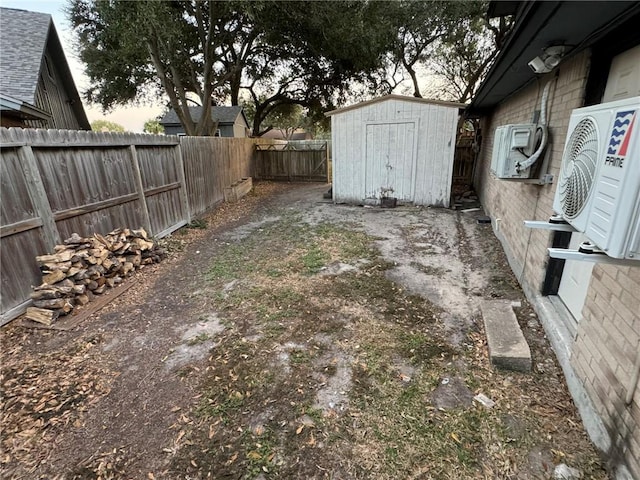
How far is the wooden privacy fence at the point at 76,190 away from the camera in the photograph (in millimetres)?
3115

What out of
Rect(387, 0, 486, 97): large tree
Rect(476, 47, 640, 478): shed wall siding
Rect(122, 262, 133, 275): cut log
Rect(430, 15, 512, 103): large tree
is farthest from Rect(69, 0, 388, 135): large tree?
Rect(476, 47, 640, 478): shed wall siding

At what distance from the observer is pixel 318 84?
15.9 metres

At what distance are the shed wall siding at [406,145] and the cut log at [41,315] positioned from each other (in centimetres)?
683

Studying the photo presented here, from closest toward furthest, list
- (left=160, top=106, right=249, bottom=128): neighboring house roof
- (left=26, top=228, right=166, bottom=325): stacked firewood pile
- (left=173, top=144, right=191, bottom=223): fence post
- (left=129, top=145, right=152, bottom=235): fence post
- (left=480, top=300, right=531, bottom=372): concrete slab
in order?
(left=480, top=300, right=531, bottom=372): concrete slab < (left=26, top=228, right=166, bottom=325): stacked firewood pile < (left=129, top=145, right=152, bottom=235): fence post < (left=173, top=144, right=191, bottom=223): fence post < (left=160, top=106, right=249, bottom=128): neighboring house roof

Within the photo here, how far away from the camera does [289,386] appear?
2.30 m

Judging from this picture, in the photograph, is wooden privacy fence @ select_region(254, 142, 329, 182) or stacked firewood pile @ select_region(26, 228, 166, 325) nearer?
stacked firewood pile @ select_region(26, 228, 166, 325)

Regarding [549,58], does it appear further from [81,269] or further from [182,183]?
[182,183]

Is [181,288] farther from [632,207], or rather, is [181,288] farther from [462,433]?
[632,207]

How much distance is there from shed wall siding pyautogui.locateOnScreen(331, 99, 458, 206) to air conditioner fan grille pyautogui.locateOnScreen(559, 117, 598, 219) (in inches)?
243

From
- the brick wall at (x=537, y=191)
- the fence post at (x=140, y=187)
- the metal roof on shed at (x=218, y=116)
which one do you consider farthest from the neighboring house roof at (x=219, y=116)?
the brick wall at (x=537, y=191)

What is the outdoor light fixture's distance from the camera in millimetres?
2625

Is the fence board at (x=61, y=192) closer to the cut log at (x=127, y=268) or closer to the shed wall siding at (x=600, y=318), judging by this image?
the cut log at (x=127, y=268)

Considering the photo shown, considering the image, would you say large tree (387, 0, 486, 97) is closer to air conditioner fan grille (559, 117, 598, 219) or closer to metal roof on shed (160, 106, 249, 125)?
metal roof on shed (160, 106, 249, 125)

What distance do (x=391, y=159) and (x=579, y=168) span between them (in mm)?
6650
